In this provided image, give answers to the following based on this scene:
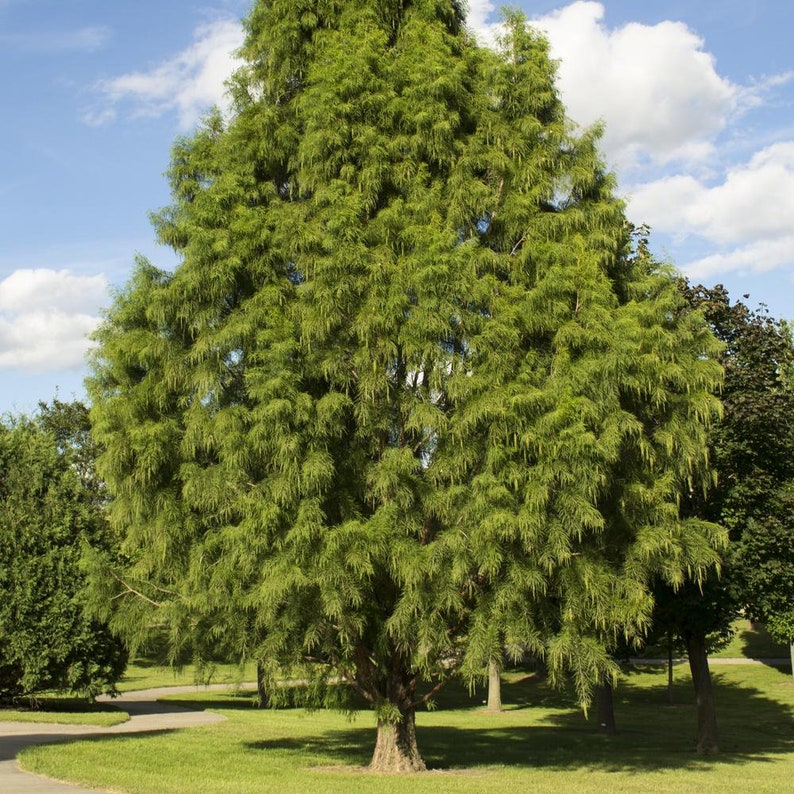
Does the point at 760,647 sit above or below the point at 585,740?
above

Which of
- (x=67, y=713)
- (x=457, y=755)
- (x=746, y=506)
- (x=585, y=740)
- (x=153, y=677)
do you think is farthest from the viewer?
(x=153, y=677)

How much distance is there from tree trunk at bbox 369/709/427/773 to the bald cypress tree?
0.06m

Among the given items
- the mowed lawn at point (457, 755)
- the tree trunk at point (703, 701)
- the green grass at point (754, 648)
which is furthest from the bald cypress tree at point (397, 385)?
the green grass at point (754, 648)

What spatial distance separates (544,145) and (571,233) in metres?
1.63

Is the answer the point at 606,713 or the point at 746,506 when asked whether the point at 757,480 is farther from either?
the point at 606,713

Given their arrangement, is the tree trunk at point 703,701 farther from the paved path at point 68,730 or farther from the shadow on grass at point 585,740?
the paved path at point 68,730

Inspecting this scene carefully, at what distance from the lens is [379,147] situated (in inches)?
519

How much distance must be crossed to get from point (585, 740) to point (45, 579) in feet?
43.6

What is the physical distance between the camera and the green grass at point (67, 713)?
2047cm

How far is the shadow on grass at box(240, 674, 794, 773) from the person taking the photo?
15.9 meters

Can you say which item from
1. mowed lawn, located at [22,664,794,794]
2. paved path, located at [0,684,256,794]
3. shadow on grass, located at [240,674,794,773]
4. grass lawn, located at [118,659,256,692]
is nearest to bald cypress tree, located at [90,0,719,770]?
mowed lawn, located at [22,664,794,794]

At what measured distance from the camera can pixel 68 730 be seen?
18.7 metres

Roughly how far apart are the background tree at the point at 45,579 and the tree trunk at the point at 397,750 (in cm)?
918

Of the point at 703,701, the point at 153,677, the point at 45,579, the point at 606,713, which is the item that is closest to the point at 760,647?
the point at 606,713
